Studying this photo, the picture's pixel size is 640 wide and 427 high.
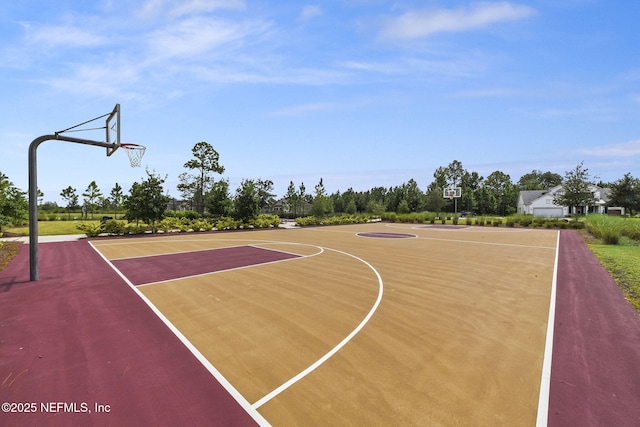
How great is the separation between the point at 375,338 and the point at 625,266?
12.1 m

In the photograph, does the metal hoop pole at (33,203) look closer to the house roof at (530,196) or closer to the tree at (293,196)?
the tree at (293,196)

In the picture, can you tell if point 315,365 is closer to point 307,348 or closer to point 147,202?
point 307,348

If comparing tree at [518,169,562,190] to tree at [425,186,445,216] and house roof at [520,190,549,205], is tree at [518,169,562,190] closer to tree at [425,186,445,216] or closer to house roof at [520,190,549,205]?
house roof at [520,190,549,205]

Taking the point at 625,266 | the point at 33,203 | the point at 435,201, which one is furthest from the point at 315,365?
the point at 435,201

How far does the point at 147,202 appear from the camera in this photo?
24328mm

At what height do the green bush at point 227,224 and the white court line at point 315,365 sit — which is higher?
the green bush at point 227,224

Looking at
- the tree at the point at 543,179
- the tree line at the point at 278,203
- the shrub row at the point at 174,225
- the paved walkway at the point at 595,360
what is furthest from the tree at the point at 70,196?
the tree at the point at 543,179

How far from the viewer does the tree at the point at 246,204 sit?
30.9m

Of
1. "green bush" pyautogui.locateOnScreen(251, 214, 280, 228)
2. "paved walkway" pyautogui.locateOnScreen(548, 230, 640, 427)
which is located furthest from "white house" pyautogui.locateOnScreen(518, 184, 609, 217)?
"paved walkway" pyautogui.locateOnScreen(548, 230, 640, 427)

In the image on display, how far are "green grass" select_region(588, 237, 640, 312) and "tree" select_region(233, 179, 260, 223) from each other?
25.6 meters

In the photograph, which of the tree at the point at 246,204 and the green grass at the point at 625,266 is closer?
the green grass at the point at 625,266

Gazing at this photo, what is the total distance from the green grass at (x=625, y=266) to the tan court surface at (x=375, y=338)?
183 centimetres

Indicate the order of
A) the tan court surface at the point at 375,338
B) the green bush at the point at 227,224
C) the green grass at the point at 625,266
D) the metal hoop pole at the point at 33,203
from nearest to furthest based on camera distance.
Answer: the tan court surface at the point at 375,338, the green grass at the point at 625,266, the metal hoop pole at the point at 33,203, the green bush at the point at 227,224

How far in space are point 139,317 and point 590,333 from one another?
9.03 meters
